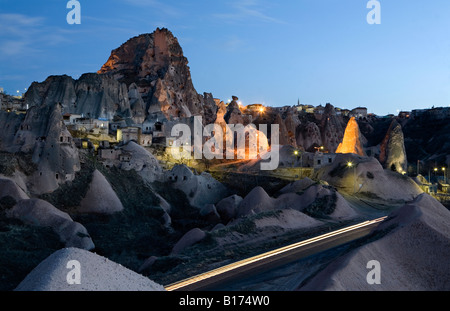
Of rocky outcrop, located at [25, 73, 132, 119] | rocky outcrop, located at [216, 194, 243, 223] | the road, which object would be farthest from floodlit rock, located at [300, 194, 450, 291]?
rocky outcrop, located at [25, 73, 132, 119]

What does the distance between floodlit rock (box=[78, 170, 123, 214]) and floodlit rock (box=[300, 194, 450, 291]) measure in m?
28.6

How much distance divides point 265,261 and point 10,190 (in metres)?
23.9

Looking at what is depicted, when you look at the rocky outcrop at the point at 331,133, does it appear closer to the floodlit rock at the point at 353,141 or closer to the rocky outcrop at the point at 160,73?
the floodlit rock at the point at 353,141

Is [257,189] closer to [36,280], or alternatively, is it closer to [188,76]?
[36,280]

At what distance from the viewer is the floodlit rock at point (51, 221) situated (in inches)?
1325

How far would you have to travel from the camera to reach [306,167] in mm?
67812

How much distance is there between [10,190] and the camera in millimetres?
35750

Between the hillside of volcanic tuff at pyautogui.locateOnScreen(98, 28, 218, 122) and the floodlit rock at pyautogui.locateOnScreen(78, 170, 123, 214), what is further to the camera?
the hillside of volcanic tuff at pyautogui.locateOnScreen(98, 28, 218, 122)

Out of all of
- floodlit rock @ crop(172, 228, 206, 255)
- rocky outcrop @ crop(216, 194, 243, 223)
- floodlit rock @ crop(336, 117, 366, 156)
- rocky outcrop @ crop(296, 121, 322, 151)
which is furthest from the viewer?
rocky outcrop @ crop(296, 121, 322, 151)

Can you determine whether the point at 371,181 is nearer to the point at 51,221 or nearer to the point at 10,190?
the point at 51,221

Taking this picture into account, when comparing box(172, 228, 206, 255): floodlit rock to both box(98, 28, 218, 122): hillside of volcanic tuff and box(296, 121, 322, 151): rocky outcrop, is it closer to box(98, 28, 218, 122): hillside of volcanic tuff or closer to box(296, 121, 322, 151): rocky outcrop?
box(98, 28, 218, 122): hillside of volcanic tuff

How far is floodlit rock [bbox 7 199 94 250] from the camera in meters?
33.7

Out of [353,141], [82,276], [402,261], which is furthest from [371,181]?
[82,276]
